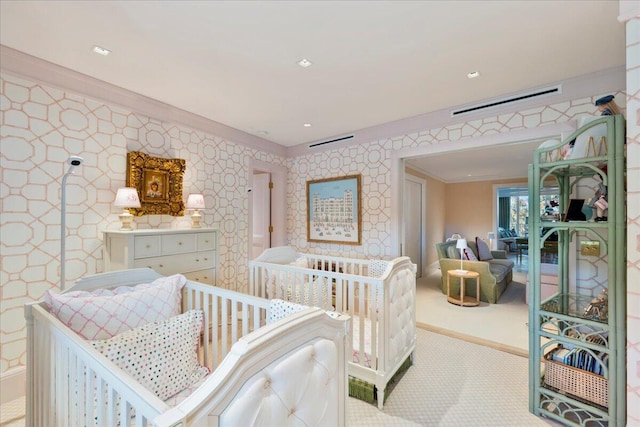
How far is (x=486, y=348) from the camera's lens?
2.69 m

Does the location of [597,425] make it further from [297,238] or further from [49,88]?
[49,88]

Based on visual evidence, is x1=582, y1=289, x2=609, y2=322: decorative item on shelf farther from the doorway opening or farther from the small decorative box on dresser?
the doorway opening

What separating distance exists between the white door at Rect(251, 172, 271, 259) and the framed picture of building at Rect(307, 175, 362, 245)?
0.71 meters

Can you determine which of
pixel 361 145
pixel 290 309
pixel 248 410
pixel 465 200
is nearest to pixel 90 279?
pixel 290 309

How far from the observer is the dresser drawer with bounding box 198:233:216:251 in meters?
2.72

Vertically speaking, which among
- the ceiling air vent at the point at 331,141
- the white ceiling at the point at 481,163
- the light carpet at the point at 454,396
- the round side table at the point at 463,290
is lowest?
the light carpet at the point at 454,396

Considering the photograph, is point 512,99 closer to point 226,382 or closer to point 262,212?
point 226,382

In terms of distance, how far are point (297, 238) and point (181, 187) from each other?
1.93m

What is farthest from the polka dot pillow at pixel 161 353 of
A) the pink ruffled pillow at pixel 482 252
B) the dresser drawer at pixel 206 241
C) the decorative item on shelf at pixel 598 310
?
the pink ruffled pillow at pixel 482 252

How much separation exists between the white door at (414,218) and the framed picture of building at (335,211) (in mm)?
1811

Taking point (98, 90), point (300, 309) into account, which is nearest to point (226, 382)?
point (300, 309)

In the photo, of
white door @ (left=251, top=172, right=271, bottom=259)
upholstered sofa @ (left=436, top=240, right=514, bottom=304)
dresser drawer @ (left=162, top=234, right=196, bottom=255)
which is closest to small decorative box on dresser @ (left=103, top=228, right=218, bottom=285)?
dresser drawer @ (left=162, top=234, right=196, bottom=255)

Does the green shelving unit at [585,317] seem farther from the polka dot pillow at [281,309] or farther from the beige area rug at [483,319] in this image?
the polka dot pillow at [281,309]

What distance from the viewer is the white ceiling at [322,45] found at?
1568 millimetres
